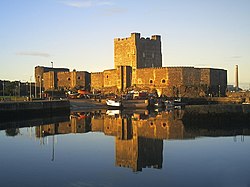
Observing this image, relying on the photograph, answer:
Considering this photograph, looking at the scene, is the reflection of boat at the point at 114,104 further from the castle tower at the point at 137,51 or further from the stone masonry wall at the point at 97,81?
the stone masonry wall at the point at 97,81

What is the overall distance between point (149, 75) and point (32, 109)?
22.4m


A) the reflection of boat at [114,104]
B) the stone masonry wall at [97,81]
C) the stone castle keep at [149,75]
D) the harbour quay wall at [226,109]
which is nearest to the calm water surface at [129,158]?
the harbour quay wall at [226,109]

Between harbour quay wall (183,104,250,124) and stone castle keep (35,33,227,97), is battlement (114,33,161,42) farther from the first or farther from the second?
harbour quay wall (183,104,250,124)

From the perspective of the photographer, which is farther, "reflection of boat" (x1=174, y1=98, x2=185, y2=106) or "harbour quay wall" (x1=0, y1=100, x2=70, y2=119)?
"reflection of boat" (x1=174, y1=98, x2=185, y2=106)

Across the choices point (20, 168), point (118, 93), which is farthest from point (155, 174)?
point (118, 93)

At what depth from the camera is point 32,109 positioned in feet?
75.1

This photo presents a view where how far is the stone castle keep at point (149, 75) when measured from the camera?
1660 inches

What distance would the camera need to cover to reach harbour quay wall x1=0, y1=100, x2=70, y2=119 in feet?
67.3

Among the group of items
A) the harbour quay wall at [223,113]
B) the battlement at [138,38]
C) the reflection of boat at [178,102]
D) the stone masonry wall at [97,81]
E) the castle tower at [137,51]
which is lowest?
the reflection of boat at [178,102]

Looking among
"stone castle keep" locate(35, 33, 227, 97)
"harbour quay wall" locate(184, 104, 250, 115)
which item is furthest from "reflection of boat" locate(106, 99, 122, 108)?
"harbour quay wall" locate(184, 104, 250, 115)

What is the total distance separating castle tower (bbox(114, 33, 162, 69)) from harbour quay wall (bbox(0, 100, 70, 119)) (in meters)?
18.3

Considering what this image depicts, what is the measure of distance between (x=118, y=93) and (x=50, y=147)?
33.8 m

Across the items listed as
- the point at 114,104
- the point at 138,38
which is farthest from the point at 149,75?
the point at 114,104

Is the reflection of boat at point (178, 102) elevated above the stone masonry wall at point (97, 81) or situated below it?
below
